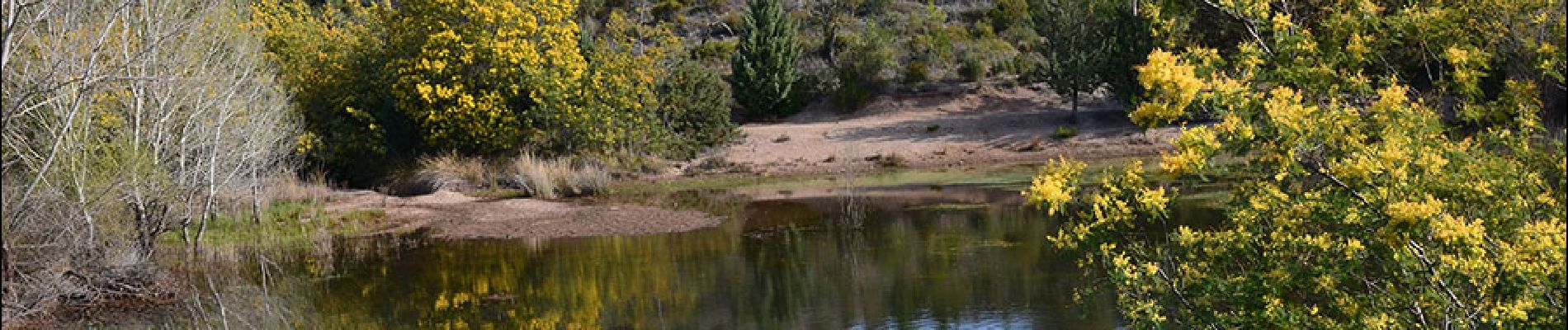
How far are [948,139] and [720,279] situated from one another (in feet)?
60.8

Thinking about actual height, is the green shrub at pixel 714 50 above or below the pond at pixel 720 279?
above

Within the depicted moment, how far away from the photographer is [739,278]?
670 inches

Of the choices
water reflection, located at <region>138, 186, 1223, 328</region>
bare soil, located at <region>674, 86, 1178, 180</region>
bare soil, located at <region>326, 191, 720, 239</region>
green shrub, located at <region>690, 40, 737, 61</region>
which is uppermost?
green shrub, located at <region>690, 40, 737, 61</region>

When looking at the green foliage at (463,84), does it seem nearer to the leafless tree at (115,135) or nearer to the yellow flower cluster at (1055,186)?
the leafless tree at (115,135)

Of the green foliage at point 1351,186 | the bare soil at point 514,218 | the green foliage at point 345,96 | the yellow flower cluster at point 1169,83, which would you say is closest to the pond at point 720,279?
the bare soil at point 514,218

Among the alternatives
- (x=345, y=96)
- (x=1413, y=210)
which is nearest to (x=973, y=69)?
(x=345, y=96)

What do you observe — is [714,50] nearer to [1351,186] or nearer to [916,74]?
[916,74]

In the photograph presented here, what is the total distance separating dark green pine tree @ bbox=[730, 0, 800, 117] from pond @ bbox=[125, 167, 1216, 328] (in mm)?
16913

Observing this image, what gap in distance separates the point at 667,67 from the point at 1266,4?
2784cm

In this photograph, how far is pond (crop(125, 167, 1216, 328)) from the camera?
1423 centimetres

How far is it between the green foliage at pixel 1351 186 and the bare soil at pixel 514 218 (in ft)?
50.8

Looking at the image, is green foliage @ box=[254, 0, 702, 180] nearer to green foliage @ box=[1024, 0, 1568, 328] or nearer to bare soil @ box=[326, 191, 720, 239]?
bare soil @ box=[326, 191, 720, 239]

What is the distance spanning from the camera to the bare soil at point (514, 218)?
917 inches

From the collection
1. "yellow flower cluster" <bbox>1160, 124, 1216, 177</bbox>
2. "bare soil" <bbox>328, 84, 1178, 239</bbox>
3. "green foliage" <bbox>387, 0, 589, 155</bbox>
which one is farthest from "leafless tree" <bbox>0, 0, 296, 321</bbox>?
"green foliage" <bbox>387, 0, 589, 155</bbox>
